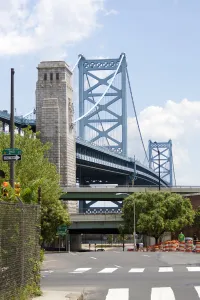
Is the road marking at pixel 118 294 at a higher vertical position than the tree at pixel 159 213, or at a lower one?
lower

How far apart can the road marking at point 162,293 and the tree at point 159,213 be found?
206 feet

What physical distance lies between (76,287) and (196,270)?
26.6 feet

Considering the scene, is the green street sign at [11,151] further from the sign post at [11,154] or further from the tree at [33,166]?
the tree at [33,166]

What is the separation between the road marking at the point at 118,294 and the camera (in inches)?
658

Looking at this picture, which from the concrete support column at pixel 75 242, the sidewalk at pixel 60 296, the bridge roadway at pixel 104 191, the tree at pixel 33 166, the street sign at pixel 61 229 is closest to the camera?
the sidewalk at pixel 60 296

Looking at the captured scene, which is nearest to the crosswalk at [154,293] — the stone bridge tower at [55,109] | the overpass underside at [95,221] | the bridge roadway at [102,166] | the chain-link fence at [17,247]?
the chain-link fence at [17,247]

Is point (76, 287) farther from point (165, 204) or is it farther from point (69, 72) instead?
point (69, 72)

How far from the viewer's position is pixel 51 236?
216 ft

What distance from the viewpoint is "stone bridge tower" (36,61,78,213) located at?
103 meters

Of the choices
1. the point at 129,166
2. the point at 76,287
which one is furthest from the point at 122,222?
the point at 76,287

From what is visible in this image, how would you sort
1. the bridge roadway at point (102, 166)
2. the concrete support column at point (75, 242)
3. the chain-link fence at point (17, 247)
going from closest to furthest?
the chain-link fence at point (17, 247), the bridge roadway at point (102, 166), the concrete support column at point (75, 242)

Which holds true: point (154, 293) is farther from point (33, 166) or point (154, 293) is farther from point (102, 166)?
point (102, 166)

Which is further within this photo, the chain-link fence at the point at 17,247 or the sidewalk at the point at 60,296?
the sidewalk at the point at 60,296

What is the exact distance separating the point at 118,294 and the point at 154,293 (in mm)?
893
